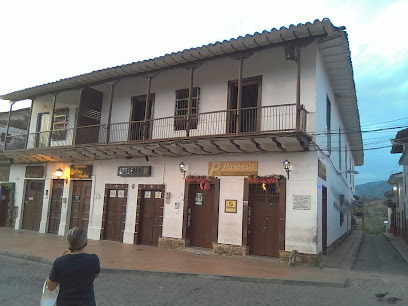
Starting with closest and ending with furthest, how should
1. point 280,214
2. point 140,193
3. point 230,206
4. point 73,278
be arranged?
1. point 73,278
2. point 280,214
3. point 230,206
4. point 140,193

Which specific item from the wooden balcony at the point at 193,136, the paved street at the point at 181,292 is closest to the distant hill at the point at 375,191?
the wooden balcony at the point at 193,136

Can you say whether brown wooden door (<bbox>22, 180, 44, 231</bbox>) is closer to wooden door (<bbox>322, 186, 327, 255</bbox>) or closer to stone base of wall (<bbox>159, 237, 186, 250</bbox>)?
stone base of wall (<bbox>159, 237, 186, 250</bbox>)

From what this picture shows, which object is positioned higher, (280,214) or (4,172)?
(4,172)

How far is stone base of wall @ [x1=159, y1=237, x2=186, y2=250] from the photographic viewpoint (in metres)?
11.3

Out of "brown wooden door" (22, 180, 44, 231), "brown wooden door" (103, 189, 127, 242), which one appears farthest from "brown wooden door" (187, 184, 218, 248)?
"brown wooden door" (22, 180, 44, 231)

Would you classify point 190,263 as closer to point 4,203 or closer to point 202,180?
point 202,180

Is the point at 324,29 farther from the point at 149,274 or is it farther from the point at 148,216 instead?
the point at 148,216

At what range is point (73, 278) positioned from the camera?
2.77 metres

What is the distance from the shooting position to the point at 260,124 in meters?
10.4

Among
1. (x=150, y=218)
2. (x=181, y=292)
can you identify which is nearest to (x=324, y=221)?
(x=150, y=218)

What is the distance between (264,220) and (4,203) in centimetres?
1487

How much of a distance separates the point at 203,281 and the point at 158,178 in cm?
545

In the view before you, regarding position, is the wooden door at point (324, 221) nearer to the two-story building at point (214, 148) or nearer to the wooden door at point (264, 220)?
the two-story building at point (214, 148)

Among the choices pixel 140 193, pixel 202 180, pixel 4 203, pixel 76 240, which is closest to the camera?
pixel 76 240
